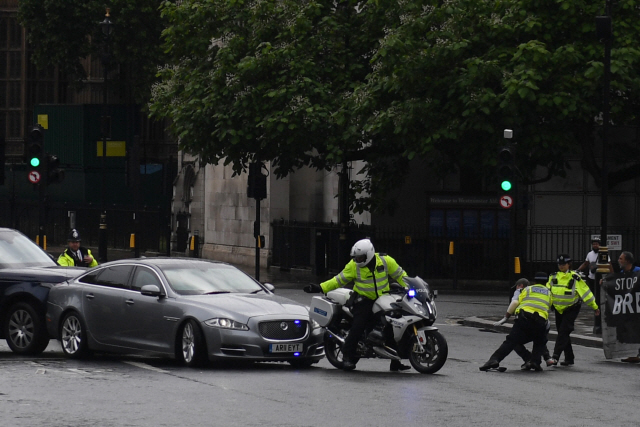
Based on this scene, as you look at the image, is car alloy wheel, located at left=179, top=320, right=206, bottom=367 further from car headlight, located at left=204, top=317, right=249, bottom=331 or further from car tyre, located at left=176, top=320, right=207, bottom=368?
car headlight, located at left=204, top=317, right=249, bottom=331

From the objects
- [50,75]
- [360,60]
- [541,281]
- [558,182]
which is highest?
[50,75]

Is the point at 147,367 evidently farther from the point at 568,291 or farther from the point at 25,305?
the point at 568,291

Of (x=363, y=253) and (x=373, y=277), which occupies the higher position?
(x=363, y=253)

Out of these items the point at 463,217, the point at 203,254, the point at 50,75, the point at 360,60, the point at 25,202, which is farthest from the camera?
the point at 50,75

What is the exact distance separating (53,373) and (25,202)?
40936 millimetres

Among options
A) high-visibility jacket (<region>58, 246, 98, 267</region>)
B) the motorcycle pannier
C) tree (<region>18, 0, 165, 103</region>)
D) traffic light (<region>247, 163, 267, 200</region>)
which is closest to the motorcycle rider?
the motorcycle pannier

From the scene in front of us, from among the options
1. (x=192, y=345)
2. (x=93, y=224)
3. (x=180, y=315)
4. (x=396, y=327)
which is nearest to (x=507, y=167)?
(x=396, y=327)

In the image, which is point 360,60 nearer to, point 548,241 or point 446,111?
point 446,111

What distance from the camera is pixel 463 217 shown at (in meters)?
37.3

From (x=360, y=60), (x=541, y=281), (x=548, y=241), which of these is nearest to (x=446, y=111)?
(x=360, y=60)

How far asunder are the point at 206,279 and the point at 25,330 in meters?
2.67

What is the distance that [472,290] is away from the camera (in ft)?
114

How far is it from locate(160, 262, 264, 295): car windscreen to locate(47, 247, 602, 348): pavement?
7076 millimetres

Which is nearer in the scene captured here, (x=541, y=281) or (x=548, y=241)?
(x=541, y=281)
